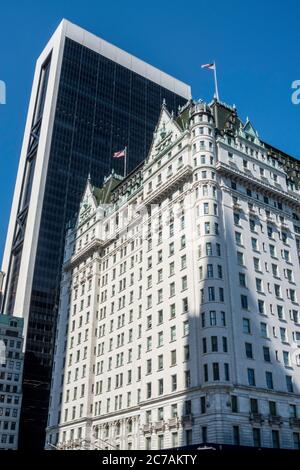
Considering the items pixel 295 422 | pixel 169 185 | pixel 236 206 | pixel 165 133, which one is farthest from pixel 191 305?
pixel 165 133

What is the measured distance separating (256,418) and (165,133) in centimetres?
5872

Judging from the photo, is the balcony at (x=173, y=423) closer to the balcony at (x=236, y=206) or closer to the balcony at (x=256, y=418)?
the balcony at (x=256, y=418)

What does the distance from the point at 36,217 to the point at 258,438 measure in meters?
138

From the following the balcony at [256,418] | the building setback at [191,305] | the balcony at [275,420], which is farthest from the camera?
the building setback at [191,305]

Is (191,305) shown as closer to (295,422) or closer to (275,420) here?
(275,420)

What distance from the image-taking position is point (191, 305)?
78.0m

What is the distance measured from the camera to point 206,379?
70.2 meters

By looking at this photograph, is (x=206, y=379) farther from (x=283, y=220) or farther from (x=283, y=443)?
(x=283, y=220)

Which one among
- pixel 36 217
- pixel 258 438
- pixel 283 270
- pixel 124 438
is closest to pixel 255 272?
pixel 283 270

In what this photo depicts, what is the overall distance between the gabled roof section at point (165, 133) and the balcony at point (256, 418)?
2101 inches

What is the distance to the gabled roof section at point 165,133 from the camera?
9881cm

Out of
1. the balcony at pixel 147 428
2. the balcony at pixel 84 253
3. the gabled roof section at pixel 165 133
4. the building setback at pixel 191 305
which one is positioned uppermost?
the gabled roof section at pixel 165 133

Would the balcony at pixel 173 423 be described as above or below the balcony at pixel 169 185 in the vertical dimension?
below

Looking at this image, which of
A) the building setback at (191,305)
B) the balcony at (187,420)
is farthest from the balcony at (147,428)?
the balcony at (187,420)
